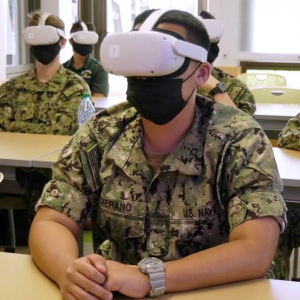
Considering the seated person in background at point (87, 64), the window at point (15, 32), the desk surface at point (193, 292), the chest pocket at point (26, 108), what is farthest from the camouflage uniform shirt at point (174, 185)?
the window at point (15, 32)

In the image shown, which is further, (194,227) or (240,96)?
(240,96)

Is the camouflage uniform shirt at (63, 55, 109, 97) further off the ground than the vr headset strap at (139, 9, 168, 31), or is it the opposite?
the vr headset strap at (139, 9, 168, 31)

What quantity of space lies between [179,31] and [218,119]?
0.80ft

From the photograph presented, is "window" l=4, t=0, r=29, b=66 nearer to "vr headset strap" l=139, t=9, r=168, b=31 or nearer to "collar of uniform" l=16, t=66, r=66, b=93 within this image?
"collar of uniform" l=16, t=66, r=66, b=93

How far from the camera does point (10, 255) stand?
1364 mm

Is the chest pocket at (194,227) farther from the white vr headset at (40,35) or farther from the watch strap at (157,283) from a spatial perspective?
the white vr headset at (40,35)

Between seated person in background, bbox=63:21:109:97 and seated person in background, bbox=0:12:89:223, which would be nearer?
seated person in background, bbox=0:12:89:223

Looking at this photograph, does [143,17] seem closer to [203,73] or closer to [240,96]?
[203,73]

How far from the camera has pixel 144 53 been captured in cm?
126

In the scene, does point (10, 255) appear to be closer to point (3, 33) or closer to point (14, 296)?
point (14, 296)

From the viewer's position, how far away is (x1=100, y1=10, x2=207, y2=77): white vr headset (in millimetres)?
1266

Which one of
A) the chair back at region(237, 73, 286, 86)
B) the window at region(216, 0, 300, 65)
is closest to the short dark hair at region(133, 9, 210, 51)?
the chair back at region(237, 73, 286, 86)

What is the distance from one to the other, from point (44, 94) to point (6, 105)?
0.77 feet

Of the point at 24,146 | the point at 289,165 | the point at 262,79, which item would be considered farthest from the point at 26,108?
the point at 262,79
